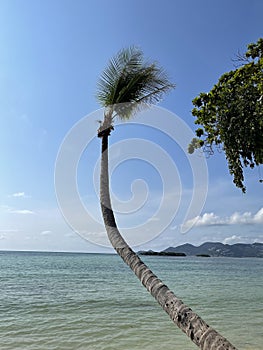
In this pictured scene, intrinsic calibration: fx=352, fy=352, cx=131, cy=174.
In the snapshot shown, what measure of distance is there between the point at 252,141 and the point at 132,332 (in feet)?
25.9

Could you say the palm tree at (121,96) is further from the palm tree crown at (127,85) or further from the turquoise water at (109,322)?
the turquoise water at (109,322)

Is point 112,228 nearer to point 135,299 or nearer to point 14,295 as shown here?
point 135,299

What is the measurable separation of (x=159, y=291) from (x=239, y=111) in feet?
12.4

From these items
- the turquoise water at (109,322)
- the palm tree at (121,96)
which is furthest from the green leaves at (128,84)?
the turquoise water at (109,322)

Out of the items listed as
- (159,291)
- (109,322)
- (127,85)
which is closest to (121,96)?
(127,85)

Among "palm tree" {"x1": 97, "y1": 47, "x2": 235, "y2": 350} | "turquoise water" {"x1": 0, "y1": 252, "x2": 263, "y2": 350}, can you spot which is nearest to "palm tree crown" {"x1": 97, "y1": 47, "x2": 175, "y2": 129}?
"palm tree" {"x1": 97, "y1": 47, "x2": 235, "y2": 350}

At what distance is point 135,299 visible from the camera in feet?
64.4

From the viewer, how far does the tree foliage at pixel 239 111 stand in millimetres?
6648

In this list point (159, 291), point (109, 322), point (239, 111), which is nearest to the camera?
point (159, 291)

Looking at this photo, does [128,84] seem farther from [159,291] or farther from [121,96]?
[159,291]

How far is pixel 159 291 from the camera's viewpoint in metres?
4.75

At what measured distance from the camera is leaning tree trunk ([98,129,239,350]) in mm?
3742

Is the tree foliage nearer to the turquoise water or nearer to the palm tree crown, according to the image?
the palm tree crown

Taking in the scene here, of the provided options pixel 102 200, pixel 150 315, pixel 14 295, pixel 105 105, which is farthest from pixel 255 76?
pixel 14 295
